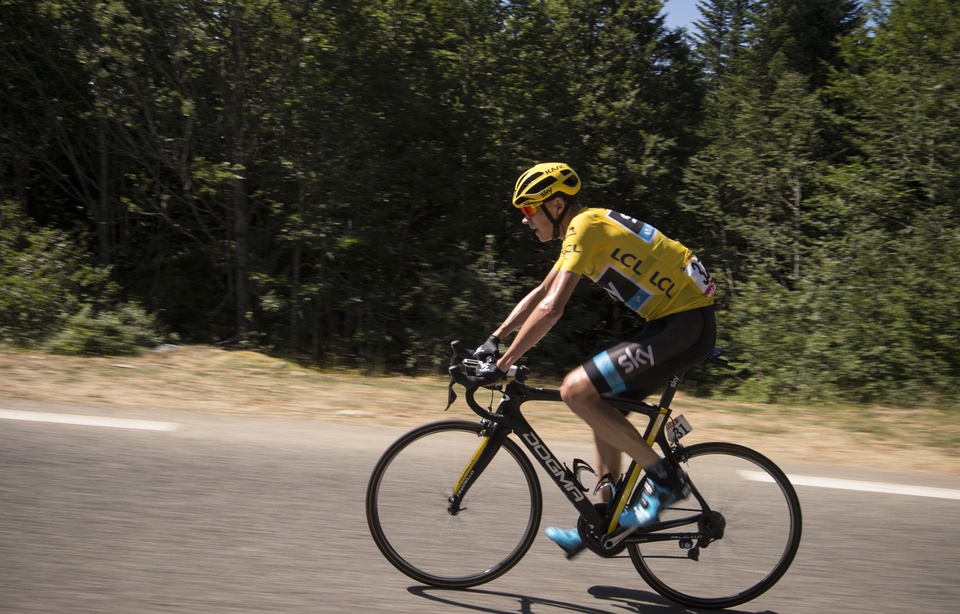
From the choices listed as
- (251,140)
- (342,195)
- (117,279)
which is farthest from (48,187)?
(342,195)

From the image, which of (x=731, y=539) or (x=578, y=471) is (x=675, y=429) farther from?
(x=731, y=539)

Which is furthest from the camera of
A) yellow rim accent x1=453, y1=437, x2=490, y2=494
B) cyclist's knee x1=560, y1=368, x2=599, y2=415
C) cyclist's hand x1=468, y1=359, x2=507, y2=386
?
yellow rim accent x1=453, y1=437, x2=490, y2=494

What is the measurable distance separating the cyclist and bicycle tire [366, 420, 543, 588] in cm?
28

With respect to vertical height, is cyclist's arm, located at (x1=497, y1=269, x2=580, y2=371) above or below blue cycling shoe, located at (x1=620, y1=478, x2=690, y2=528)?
above

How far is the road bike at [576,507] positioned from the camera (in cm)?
365

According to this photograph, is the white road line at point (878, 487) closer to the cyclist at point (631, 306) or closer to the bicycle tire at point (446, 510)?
the cyclist at point (631, 306)

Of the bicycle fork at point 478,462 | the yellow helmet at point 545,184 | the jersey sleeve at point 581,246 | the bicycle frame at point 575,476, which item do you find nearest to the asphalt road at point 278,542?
the bicycle frame at point 575,476

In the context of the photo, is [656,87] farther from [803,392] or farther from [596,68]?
[803,392]

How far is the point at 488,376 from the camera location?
337cm

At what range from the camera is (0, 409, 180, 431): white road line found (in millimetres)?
5715

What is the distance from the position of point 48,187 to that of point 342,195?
7.62m

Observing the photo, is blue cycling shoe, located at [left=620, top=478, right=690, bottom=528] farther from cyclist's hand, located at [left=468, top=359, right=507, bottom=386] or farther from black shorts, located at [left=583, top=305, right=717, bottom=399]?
cyclist's hand, located at [left=468, top=359, right=507, bottom=386]

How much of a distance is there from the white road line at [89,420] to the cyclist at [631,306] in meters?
3.29

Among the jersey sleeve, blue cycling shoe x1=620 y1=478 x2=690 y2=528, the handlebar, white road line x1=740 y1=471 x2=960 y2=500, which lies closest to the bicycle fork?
the handlebar
